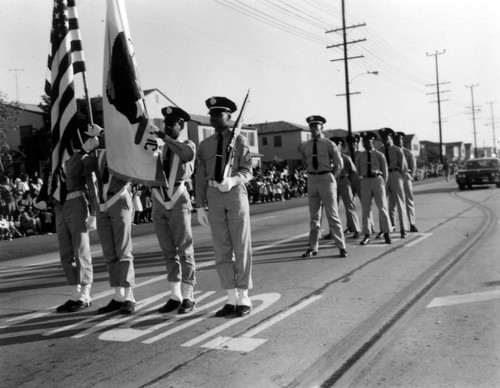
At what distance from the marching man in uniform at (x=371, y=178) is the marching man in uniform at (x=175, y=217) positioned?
5256 millimetres

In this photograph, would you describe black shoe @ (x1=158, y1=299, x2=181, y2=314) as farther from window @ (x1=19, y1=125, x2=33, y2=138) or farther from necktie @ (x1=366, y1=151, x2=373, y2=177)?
window @ (x1=19, y1=125, x2=33, y2=138)

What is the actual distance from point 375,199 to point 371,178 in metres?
0.41

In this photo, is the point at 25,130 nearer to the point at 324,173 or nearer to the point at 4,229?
the point at 4,229

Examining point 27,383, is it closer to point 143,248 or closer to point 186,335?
point 186,335

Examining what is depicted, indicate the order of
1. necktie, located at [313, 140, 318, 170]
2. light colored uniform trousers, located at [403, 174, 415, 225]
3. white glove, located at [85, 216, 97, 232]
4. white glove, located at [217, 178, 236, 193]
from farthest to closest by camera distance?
1. light colored uniform trousers, located at [403, 174, 415, 225]
2. necktie, located at [313, 140, 318, 170]
3. white glove, located at [85, 216, 97, 232]
4. white glove, located at [217, 178, 236, 193]

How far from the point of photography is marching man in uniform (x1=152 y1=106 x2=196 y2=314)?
18.6 ft

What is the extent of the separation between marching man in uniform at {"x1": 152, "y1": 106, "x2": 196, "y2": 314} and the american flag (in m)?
1.23

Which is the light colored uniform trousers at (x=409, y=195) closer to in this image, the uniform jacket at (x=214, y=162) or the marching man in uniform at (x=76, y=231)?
the uniform jacket at (x=214, y=162)

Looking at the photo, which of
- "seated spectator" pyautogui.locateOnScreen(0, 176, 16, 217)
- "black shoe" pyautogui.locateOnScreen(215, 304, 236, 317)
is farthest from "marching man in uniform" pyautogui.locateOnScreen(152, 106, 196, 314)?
"seated spectator" pyautogui.locateOnScreen(0, 176, 16, 217)

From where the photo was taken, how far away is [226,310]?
547 cm

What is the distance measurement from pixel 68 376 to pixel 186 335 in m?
1.14

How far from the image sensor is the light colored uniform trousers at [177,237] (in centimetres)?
569

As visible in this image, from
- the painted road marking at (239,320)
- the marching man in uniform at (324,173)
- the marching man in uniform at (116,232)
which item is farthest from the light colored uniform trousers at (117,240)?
the marching man in uniform at (324,173)

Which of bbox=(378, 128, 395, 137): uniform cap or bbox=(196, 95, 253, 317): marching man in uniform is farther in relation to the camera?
bbox=(378, 128, 395, 137): uniform cap
